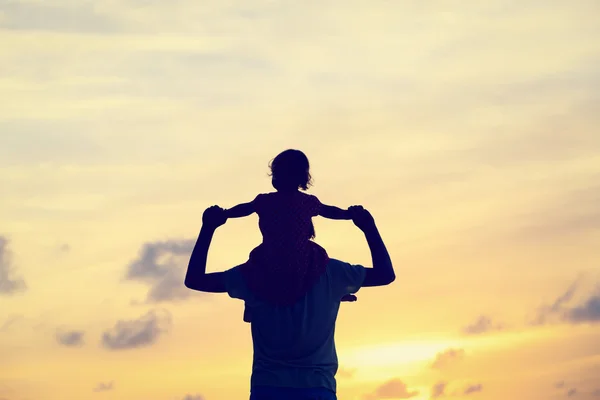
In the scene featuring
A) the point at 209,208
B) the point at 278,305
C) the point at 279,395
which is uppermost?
the point at 209,208

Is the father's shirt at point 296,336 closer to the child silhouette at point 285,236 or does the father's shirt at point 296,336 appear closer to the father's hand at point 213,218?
the child silhouette at point 285,236

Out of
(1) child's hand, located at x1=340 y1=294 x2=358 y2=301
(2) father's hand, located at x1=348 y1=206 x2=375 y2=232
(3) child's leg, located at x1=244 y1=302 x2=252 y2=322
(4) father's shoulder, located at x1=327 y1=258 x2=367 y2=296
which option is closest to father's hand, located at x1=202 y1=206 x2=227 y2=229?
(3) child's leg, located at x1=244 y1=302 x2=252 y2=322

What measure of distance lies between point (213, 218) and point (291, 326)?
140cm

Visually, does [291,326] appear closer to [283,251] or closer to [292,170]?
[283,251]

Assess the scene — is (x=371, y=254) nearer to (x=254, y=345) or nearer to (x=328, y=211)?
(x=328, y=211)

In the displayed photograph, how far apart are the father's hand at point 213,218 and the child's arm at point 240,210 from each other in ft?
0.21

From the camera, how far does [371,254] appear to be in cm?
1409

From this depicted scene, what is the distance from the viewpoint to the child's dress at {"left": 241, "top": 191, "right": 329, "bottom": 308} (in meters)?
13.7

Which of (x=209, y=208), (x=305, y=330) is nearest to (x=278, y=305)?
(x=305, y=330)

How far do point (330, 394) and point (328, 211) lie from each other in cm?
193

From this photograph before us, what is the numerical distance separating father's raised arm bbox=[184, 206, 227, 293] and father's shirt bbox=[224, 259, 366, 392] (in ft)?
0.50

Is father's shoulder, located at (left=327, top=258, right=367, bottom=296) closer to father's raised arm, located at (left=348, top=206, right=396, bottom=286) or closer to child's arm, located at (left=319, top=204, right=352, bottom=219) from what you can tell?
father's raised arm, located at (left=348, top=206, right=396, bottom=286)

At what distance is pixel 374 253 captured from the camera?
14.1 m

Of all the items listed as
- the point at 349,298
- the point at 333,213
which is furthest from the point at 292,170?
the point at 349,298
